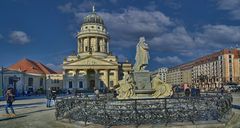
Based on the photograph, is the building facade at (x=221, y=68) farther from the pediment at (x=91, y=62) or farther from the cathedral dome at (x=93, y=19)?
the cathedral dome at (x=93, y=19)

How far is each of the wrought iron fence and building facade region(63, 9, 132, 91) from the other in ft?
268

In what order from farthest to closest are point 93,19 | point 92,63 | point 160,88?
point 93,19 → point 92,63 → point 160,88

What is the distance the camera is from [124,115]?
42.0 ft

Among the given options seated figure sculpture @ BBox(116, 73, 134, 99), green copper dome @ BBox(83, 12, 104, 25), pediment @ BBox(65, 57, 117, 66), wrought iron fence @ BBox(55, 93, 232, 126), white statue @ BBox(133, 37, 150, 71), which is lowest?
wrought iron fence @ BBox(55, 93, 232, 126)

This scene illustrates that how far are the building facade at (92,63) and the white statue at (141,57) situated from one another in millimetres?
74400

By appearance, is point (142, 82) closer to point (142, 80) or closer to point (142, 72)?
point (142, 80)

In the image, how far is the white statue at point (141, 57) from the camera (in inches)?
842

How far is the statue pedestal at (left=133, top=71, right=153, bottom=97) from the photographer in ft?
66.7

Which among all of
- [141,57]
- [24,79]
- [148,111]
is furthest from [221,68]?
[148,111]

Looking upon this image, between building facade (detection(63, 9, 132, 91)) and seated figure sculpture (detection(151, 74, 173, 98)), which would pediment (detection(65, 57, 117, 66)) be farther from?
seated figure sculpture (detection(151, 74, 173, 98))

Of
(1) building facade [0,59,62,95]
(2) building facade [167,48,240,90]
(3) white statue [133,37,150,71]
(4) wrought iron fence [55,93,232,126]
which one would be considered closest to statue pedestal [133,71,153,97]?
(3) white statue [133,37,150,71]

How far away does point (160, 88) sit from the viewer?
20.6 meters

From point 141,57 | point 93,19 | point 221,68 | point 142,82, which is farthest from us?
point 221,68

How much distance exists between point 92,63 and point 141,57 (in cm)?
7859
